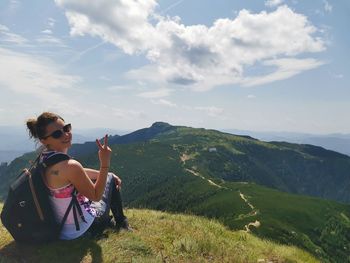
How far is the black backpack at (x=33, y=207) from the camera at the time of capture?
938 centimetres

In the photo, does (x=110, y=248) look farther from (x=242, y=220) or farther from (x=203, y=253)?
(x=242, y=220)

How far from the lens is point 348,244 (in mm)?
170500

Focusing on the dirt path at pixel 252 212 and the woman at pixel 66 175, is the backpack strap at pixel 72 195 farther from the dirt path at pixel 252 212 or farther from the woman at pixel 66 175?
the dirt path at pixel 252 212

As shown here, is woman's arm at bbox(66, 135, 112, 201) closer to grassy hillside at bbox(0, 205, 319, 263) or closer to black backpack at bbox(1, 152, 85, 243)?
black backpack at bbox(1, 152, 85, 243)

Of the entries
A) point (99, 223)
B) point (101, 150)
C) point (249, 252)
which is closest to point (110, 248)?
point (99, 223)

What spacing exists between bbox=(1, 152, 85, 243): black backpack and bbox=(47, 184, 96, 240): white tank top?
13 centimetres

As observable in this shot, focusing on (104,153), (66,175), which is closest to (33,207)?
(66,175)

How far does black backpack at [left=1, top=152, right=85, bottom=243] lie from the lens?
30.8 ft

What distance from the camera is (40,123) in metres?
9.30

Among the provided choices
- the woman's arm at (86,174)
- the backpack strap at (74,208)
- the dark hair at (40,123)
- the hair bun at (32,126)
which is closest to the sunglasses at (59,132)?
the dark hair at (40,123)

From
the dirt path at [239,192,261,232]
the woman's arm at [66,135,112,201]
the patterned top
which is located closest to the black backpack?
the patterned top

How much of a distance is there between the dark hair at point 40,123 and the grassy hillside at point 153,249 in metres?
2.95

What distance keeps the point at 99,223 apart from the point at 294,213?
600ft

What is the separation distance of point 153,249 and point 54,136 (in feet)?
13.3
